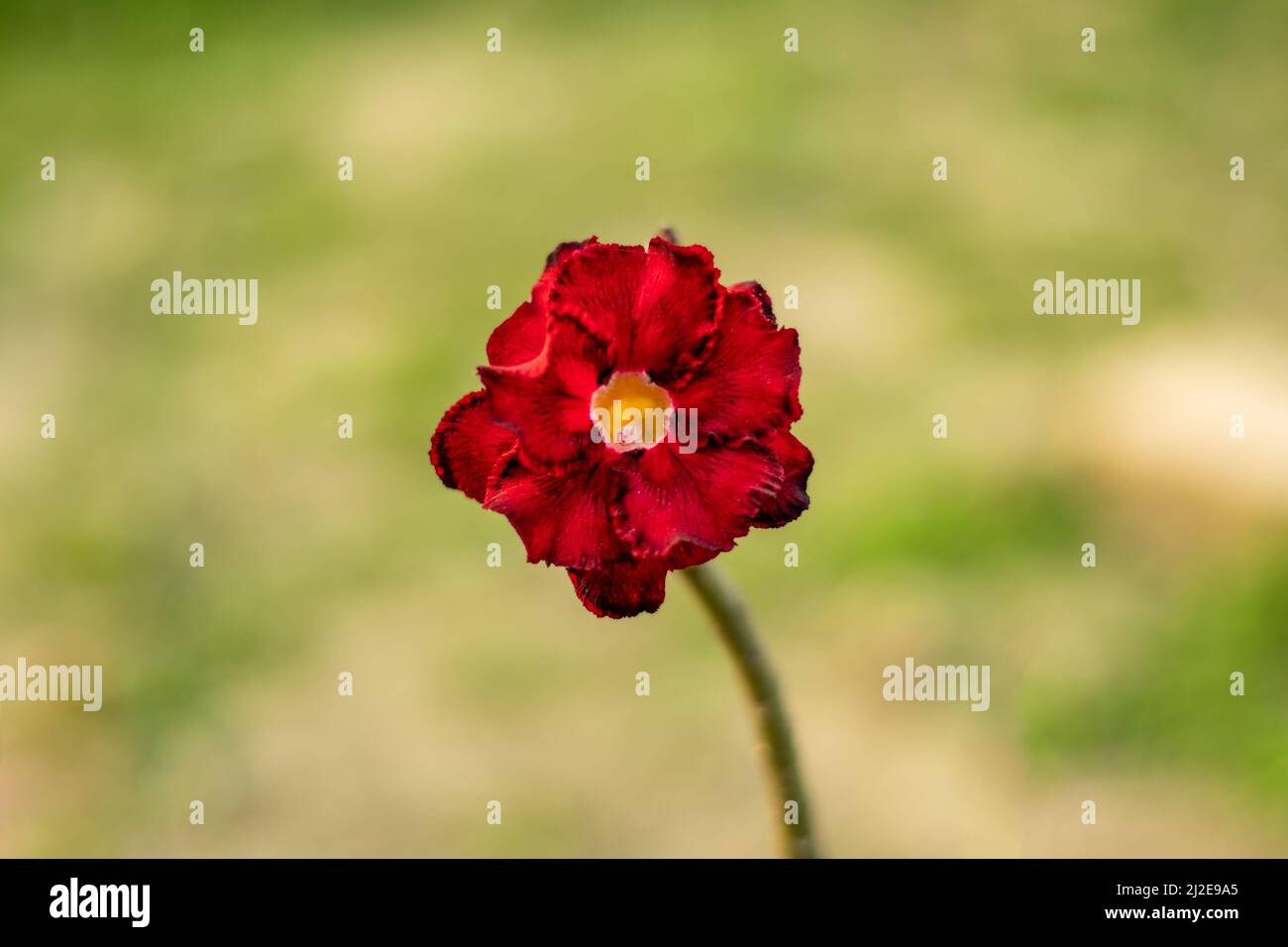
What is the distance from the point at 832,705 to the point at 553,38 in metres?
2.31

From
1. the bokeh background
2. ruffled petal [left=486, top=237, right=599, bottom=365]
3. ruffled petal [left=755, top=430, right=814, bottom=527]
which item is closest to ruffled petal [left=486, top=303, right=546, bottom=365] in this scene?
ruffled petal [left=486, top=237, right=599, bottom=365]

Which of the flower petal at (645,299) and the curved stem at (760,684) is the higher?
the flower petal at (645,299)

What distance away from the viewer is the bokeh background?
1844 mm

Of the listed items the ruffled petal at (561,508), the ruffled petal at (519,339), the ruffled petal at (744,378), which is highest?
the ruffled petal at (519,339)

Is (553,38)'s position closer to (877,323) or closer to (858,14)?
(858,14)

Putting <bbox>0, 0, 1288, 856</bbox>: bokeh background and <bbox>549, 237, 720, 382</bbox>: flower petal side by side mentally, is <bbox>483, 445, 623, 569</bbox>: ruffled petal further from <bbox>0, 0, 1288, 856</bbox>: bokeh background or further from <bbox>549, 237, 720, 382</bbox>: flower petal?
<bbox>0, 0, 1288, 856</bbox>: bokeh background

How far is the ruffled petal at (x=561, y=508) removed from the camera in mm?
538

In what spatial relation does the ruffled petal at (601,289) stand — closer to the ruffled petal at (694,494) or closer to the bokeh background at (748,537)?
the ruffled petal at (694,494)

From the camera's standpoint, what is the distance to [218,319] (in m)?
2.84

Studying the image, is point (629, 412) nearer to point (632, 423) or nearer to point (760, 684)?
point (632, 423)

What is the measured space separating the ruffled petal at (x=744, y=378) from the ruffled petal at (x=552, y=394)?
4cm

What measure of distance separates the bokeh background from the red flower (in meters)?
0.80

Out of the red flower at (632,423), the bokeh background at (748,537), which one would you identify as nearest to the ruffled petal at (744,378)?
the red flower at (632,423)

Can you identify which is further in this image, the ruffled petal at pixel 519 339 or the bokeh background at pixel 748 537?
the bokeh background at pixel 748 537
